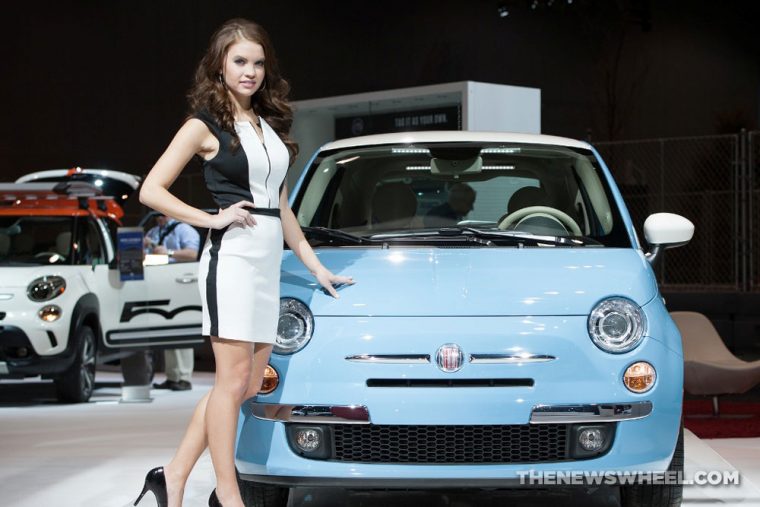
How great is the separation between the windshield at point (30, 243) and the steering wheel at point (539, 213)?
5.76m

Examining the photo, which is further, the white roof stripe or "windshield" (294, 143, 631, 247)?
the white roof stripe

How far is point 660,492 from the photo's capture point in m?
3.99

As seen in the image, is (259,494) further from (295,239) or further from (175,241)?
(175,241)

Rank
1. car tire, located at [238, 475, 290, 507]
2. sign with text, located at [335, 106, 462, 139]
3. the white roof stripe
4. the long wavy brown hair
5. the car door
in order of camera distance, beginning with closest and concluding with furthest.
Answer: the long wavy brown hair → car tire, located at [238, 475, 290, 507] → sign with text, located at [335, 106, 462, 139] → the car door → the white roof stripe

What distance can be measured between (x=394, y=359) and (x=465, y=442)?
338 mm

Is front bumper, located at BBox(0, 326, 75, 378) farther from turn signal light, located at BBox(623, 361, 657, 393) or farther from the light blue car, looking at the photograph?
turn signal light, located at BBox(623, 361, 657, 393)

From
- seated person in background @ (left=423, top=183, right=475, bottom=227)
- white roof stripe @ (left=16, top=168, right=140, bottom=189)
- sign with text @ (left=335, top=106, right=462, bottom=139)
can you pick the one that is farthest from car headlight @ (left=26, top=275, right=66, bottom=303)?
seated person in background @ (left=423, top=183, right=475, bottom=227)

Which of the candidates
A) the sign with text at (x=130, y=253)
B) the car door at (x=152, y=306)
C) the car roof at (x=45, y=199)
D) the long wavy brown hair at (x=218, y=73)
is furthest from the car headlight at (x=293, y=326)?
the car roof at (x=45, y=199)

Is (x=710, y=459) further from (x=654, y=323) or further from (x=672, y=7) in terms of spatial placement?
(x=672, y=7)

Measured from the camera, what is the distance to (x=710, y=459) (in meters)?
5.58

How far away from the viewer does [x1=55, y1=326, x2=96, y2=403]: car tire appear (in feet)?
31.3

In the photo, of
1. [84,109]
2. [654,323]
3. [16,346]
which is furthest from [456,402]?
[84,109]

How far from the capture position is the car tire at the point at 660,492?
12.9ft

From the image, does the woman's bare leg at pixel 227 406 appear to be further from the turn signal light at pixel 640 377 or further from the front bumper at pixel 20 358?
the front bumper at pixel 20 358
